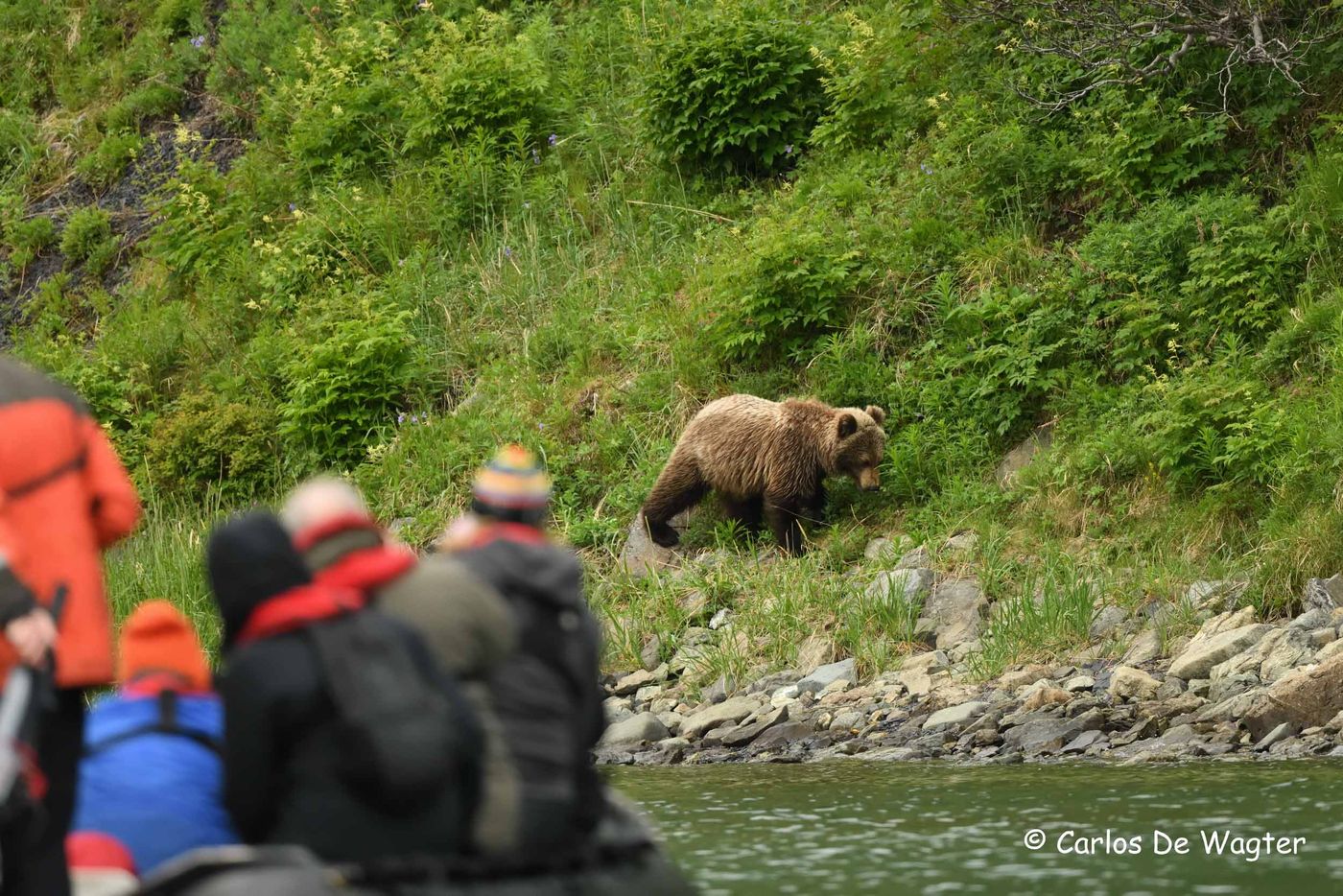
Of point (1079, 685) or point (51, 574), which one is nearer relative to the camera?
point (51, 574)

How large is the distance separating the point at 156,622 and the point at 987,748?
17.7ft

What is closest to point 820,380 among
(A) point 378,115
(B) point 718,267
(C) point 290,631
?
(B) point 718,267

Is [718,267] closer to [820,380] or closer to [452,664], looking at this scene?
[820,380]

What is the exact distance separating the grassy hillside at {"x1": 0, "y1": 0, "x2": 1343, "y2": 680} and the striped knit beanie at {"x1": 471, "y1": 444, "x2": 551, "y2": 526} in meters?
6.29

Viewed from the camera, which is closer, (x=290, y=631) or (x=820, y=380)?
(x=290, y=631)

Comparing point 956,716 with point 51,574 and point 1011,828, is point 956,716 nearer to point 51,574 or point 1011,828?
point 1011,828

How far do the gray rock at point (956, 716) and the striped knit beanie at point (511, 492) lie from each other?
17.3ft

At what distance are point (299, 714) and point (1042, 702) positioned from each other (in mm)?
6299

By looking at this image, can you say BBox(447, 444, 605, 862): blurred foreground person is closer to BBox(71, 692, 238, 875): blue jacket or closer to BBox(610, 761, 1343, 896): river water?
BBox(71, 692, 238, 875): blue jacket

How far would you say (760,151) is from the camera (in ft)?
52.5

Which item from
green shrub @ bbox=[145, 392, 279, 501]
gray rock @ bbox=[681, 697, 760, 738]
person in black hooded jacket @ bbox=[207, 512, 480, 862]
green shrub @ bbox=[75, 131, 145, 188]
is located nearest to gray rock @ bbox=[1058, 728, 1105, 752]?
gray rock @ bbox=[681, 697, 760, 738]

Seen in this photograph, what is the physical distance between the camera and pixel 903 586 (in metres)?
11.0

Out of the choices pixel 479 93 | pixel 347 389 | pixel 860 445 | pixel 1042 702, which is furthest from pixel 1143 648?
pixel 479 93

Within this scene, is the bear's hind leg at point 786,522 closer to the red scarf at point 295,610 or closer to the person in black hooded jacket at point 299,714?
the person in black hooded jacket at point 299,714
